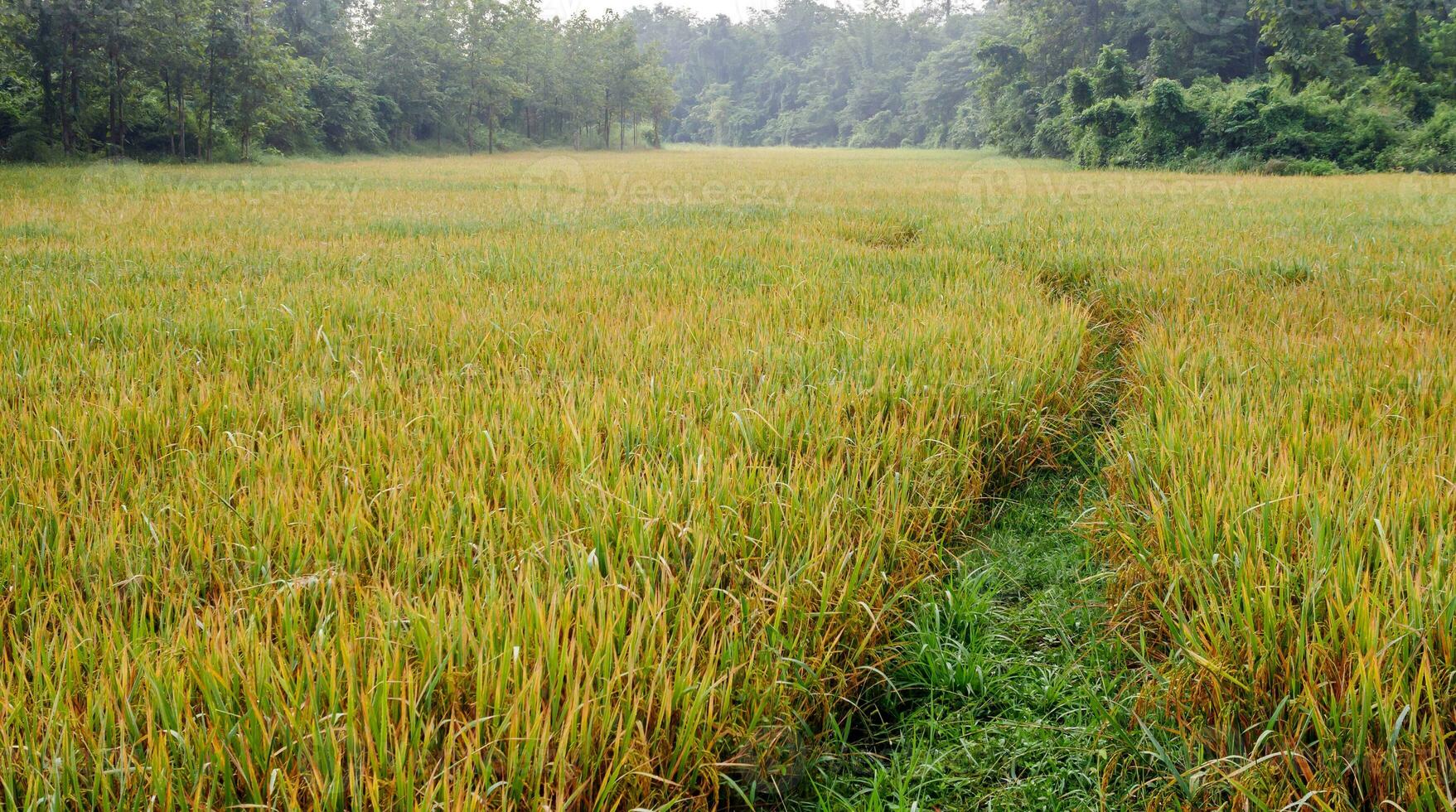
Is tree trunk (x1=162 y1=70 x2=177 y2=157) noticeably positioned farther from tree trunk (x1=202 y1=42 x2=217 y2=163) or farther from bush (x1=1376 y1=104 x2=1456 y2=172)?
bush (x1=1376 y1=104 x2=1456 y2=172)

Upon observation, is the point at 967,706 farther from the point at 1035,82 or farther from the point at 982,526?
the point at 1035,82

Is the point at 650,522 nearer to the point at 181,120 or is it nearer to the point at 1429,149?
the point at 1429,149

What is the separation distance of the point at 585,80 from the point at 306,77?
87.6ft

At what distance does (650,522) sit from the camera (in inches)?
58.9

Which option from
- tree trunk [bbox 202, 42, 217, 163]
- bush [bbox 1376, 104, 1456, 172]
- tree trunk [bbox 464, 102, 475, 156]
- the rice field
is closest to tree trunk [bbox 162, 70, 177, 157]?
tree trunk [bbox 202, 42, 217, 163]

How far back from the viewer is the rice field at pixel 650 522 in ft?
3.36

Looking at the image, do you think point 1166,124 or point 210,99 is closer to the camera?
point 1166,124

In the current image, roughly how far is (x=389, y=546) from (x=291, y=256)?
4.41 meters

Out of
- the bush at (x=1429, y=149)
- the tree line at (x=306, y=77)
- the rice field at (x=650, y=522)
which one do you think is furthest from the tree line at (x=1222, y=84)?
the tree line at (x=306, y=77)

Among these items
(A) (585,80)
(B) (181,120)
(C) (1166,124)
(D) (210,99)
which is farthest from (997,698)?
(A) (585,80)

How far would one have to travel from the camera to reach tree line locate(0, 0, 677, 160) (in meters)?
17.2

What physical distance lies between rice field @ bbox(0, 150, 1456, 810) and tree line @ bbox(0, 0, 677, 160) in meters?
18.2

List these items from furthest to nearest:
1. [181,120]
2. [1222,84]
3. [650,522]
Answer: [1222,84], [181,120], [650,522]

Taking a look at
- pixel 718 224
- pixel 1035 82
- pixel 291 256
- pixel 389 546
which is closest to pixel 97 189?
pixel 291 256
